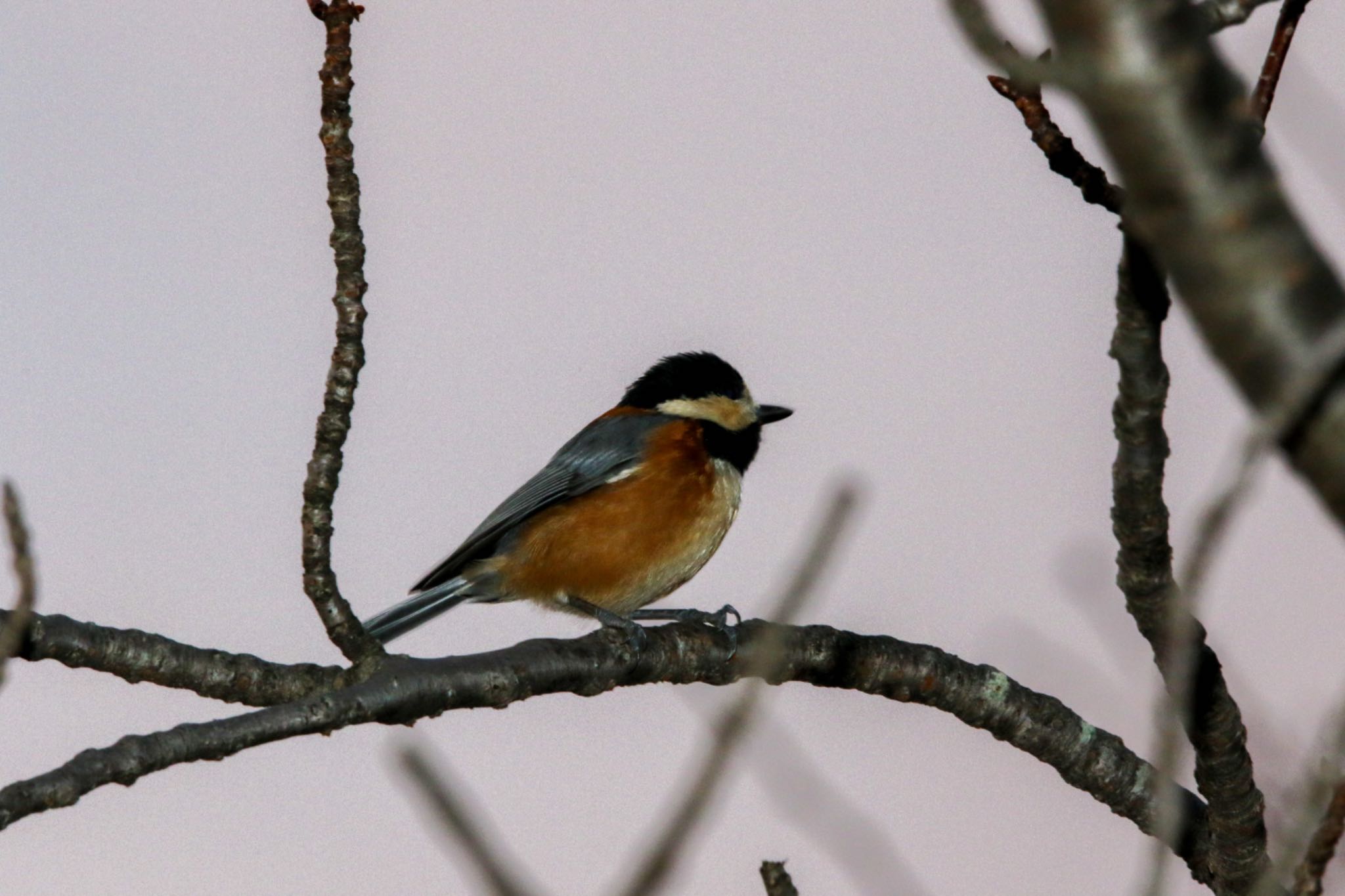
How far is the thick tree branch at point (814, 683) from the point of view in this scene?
2.52 meters

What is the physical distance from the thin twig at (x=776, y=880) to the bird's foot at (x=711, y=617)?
1.42 metres

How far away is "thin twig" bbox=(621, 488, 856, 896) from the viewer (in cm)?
101

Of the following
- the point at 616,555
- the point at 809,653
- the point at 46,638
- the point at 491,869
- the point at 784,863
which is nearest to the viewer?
the point at 491,869

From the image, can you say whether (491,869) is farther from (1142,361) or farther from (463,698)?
(463,698)

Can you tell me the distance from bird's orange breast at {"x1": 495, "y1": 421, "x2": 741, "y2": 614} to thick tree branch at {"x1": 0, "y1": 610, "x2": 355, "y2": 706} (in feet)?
7.08

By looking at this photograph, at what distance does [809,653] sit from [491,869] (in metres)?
2.18

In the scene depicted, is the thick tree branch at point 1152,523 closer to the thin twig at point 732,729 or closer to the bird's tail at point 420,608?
the thin twig at point 732,729

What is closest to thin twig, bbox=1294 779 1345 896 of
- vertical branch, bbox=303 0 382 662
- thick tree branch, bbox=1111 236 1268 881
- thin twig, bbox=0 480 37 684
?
thick tree branch, bbox=1111 236 1268 881

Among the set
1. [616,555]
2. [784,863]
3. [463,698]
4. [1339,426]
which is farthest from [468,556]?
Answer: [1339,426]

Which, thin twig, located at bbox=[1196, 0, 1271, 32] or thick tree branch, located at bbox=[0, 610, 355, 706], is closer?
thin twig, located at bbox=[1196, 0, 1271, 32]

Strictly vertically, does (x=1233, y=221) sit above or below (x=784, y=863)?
above

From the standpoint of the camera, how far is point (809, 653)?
10.2ft

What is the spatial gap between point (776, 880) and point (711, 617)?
205 cm

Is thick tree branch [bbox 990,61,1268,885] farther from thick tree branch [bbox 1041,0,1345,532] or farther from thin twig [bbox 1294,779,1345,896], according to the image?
A: thick tree branch [bbox 1041,0,1345,532]
